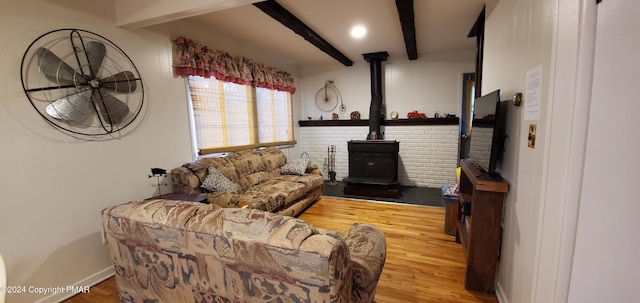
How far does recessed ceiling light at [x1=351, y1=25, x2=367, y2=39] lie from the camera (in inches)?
118

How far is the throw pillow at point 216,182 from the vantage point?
2.59 m

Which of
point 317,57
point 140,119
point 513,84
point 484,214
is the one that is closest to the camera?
point 513,84

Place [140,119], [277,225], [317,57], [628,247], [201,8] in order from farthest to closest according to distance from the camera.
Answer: [317,57]
[140,119]
[201,8]
[277,225]
[628,247]

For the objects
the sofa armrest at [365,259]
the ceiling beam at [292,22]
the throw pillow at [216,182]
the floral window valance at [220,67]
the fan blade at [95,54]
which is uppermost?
the ceiling beam at [292,22]

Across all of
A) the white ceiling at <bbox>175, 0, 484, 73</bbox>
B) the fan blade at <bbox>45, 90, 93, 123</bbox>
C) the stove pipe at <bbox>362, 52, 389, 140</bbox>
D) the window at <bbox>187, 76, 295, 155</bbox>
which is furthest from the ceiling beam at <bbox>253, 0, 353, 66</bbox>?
the fan blade at <bbox>45, 90, 93, 123</bbox>

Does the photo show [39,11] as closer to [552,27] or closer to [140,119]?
[140,119]

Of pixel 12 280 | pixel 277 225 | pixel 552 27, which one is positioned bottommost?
pixel 12 280

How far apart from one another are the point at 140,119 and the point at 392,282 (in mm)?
2641

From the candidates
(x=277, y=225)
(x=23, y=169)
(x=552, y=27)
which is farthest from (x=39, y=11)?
(x=552, y=27)

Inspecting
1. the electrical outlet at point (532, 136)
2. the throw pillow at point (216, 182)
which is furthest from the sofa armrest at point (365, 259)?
the throw pillow at point (216, 182)

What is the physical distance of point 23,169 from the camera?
1616mm

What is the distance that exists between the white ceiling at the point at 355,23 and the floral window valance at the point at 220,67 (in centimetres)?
31

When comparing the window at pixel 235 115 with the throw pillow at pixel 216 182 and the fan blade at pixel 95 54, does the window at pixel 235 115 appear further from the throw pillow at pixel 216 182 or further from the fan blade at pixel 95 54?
the fan blade at pixel 95 54

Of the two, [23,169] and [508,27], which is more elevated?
[508,27]
